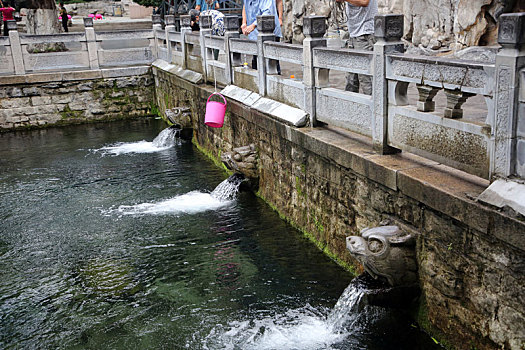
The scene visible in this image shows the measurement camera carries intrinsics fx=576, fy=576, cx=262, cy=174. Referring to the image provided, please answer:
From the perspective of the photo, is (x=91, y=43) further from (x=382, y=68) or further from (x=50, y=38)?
(x=382, y=68)

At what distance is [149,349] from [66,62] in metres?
12.8

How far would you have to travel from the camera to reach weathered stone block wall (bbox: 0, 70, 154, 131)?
1588cm

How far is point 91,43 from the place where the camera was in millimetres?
16438

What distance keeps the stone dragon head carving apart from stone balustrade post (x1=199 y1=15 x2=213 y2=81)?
7.41 m

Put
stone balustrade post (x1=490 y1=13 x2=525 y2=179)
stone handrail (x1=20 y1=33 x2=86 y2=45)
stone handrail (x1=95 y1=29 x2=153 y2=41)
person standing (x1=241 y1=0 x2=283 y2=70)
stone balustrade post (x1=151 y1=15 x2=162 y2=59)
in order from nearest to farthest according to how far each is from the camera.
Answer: stone balustrade post (x1=490 y1=13 x2=525 y2=179) < person standing (x1=241 y1=0 x2=283 y2=70) < stone handrail (x1=20 y1=33 x2=86 y2=45) < stone handrail (x1=95 y1=29 x2=153 y2=41) < stone balustrade post (x1=151 y1=15 x2=162 y2=59)

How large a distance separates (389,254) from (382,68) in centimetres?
181

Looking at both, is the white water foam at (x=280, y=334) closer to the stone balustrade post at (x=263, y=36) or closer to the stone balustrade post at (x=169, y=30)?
the stone balustrade post at (x=263, y=36)

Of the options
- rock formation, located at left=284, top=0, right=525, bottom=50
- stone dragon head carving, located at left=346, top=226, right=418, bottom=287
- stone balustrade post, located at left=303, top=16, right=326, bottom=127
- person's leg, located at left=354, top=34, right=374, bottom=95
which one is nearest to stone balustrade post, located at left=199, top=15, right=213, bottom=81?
stone balustrade post, located at left=303, top=16, right=326, bottom=127

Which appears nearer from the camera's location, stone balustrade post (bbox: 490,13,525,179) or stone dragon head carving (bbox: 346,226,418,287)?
stone balustrade post (bbox: 490,13,525,179)

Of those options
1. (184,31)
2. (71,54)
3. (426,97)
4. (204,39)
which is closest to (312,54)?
(426,97)

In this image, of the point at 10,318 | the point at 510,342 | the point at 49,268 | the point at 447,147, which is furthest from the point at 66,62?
the point at 510,342

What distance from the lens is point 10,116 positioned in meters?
16.0

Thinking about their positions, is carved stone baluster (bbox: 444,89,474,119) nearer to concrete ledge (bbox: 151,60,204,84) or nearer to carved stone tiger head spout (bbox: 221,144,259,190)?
carved stone tiger head spout (bbox: 221,144,259,190)

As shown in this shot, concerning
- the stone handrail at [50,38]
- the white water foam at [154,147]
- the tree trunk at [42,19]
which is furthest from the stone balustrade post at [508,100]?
the tree trunk at [42,19]
